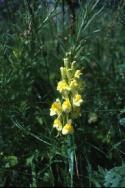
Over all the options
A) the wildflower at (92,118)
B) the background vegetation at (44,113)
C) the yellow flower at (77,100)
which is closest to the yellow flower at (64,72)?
the yellow flower at (77,100)

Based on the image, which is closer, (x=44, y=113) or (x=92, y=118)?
(x=44, y=113)

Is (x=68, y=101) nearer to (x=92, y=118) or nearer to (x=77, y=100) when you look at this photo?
(x=77, y=100)

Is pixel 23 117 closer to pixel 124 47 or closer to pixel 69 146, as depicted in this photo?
pixel 69 146

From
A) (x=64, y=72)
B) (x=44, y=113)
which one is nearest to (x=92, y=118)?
(x=44, y=113)

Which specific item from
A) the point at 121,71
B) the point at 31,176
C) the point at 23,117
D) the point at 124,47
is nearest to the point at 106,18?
the point at 124,47

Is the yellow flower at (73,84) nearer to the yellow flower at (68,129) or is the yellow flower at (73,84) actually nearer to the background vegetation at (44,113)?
the yellow flower at (68,129)

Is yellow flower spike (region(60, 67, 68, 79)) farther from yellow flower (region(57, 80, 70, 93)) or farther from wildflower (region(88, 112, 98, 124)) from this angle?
wildflower (region(88, 112, 98, 124))
